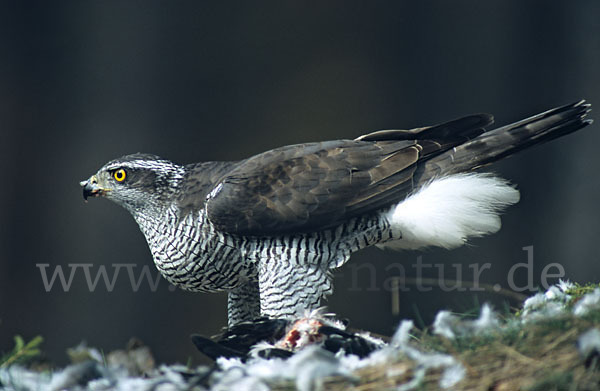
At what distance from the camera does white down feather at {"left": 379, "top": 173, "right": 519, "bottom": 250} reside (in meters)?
3.40

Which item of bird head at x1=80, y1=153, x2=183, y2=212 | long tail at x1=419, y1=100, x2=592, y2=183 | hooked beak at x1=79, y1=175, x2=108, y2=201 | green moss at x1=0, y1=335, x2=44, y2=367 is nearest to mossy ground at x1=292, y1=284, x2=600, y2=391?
green moss at x1=0, y1=335, x2=44, y2=367

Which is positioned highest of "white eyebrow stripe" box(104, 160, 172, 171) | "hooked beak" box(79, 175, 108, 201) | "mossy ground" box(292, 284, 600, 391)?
"white eyebrow stripe" box(104, 160, 172, 171)

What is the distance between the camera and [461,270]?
5.41 m

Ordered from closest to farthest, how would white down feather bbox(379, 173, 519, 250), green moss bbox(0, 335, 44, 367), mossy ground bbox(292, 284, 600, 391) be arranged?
1. mossy ground bbox(292, 284, 600, 391)
2. green moss bbox(0, 335, 44, 367)
3. white down feather bbox(379, 173, 519, 250)

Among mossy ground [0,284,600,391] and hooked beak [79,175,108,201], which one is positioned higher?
hooked beak [79,175,108,201]

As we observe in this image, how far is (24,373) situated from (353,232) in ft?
5.38

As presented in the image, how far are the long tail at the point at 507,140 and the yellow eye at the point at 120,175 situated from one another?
1421 millimetres

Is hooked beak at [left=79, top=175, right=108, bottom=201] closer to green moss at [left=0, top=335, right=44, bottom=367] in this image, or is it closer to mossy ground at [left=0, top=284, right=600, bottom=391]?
green moss at [left=0, top=335, right=44, bottom=367]

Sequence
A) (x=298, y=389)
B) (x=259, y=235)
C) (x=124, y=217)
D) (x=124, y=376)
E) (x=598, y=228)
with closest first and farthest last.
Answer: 1. (x=298, y=389)
2. (x=124, y=376)
3. (x=259, y=235)
4. (x=598, y=228)
5. (x=124, y=217)

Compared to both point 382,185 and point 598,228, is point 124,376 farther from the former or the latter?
point 598,228

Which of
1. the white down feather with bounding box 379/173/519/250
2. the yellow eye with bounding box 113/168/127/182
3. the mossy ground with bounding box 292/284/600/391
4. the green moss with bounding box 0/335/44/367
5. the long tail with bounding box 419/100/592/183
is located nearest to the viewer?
the mossy ground with bounding box 292/284/600/391

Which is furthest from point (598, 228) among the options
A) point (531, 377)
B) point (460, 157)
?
point (531, 377)

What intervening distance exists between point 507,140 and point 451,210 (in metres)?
0.41

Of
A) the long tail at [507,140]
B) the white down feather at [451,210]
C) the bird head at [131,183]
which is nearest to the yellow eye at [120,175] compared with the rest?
the bird head at [131,183]
